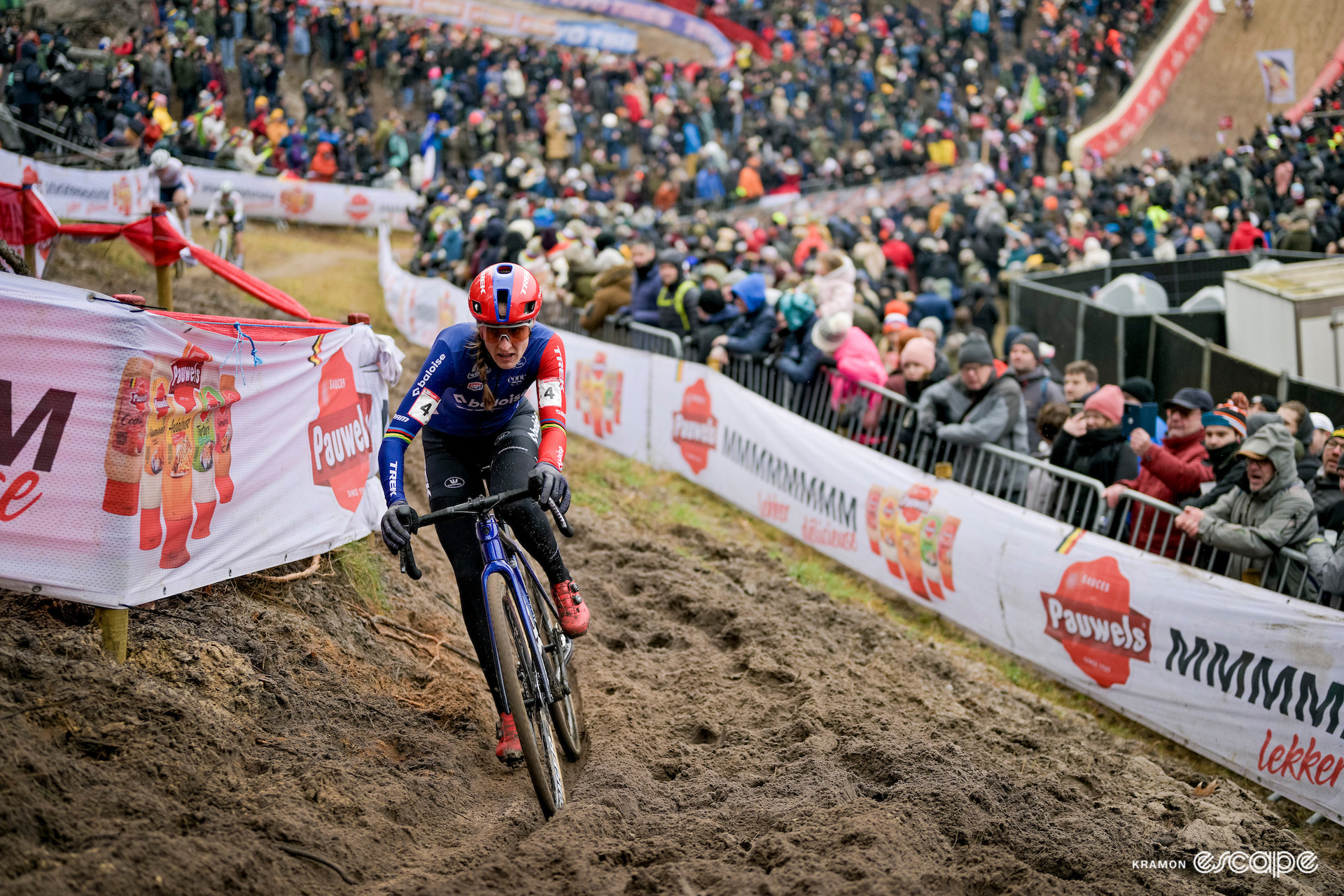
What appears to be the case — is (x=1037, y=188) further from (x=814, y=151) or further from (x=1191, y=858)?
(x=1191, y=858)

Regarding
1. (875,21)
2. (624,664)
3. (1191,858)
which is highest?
(875,21)

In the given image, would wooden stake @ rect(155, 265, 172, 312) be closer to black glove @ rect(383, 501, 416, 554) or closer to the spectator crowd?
black glove @ rect(383, 501, 416, 554)

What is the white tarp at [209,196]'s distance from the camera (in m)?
19.8

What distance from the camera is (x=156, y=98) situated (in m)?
26.1

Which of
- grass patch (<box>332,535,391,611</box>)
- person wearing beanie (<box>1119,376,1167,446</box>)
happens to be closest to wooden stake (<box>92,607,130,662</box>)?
grass patch (<box>332,535,391,611</box>)

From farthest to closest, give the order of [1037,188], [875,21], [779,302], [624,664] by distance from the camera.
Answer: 1. [875,21]
2. [1037,188]
3. [779,302]
4. [624,664]

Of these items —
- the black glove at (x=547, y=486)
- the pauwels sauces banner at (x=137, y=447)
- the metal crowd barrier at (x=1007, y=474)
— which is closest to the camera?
the pauwels sauces banner at (x=137, y=447)

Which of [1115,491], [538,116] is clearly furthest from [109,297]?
[538,116]

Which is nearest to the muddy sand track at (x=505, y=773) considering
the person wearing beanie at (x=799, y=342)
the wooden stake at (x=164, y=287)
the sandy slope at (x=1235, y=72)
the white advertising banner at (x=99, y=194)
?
the wooden stake at (x=164, y=287)

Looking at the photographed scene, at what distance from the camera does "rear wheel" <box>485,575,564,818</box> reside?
481 cm

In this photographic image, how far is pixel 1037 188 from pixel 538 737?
23.3 meters

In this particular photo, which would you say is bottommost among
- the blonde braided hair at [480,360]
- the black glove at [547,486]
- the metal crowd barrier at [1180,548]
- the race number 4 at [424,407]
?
the metal crowd barrier at [1180,548]

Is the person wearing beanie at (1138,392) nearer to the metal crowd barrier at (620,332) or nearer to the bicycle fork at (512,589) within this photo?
the metal crowd barrier at (620,332)

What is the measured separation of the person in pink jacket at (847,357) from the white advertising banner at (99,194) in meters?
14.7
